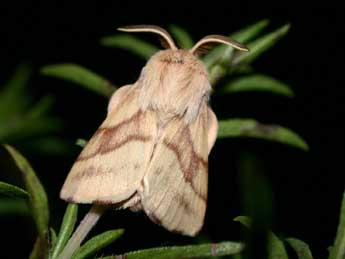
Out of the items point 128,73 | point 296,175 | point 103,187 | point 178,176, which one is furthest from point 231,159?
point 128,73

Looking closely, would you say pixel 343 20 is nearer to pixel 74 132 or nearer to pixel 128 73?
pixel 128 73

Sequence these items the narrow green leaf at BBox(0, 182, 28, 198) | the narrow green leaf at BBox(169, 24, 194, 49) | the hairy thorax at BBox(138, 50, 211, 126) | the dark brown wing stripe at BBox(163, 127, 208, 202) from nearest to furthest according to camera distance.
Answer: the narrow green leaf at BBox(0, 182, 28, 198) → the dark brown wing stripe at BBox(163, 127, 208, 202) → the hairy thorax at BBox(138, 50, 211, 126) → the narrow green leaf at BBox(169, 24, 194, 49)

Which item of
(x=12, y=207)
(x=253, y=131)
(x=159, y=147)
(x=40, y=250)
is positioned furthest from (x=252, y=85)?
(x=40, y=250)

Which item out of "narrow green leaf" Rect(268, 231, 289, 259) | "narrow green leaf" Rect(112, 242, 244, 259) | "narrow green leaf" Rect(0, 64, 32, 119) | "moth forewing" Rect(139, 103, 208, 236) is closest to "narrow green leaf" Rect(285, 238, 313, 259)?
"narrow green leaf" Rect(268, 231, 289, 259)

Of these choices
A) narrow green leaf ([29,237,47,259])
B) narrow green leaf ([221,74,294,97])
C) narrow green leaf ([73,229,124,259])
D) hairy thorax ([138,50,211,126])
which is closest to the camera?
narrow green leaf ([29,237,47,259])

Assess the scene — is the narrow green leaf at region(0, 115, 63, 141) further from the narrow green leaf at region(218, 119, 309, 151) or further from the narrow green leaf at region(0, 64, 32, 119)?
the narrow green leaf at region(218, 119, 309, 151)

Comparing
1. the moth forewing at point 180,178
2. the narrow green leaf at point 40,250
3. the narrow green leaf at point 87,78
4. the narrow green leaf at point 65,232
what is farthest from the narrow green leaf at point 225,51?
the narrow green leaf at point 40,250
